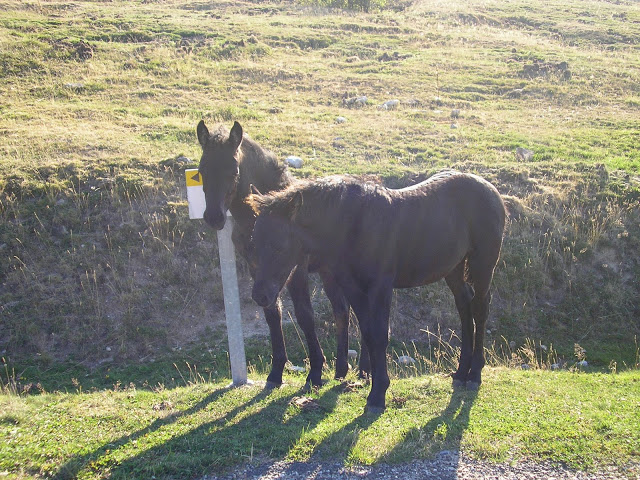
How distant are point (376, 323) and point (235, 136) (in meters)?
2.87

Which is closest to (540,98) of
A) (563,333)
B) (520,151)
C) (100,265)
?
(520,151)

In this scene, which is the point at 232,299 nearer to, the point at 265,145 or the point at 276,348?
the point at 276,348

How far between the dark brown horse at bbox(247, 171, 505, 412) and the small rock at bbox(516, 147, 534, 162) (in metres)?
8.51

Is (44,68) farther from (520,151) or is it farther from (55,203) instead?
(520,151)

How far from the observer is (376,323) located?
618 centimetres

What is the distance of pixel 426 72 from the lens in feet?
81.0

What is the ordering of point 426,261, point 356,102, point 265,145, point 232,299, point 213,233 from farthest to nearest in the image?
point 356,102 → point 265,145 → point 213,233 → point 232,299 → point 426,261

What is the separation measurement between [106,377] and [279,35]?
23.9m

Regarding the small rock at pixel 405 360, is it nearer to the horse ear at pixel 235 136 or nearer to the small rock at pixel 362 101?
the horse ear at pixel 235 136

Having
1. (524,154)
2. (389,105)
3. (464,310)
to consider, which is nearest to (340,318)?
(464,310)

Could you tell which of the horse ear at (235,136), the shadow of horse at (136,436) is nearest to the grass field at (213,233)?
the shadow of horse at (136,436)

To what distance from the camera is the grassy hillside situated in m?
10.8

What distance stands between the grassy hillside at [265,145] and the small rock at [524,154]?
0.20 m

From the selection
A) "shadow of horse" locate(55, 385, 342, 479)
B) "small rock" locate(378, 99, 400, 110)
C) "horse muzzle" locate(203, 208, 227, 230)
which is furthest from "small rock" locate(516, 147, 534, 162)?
"horse muzzle" locate(203, 208, 227, 230)
